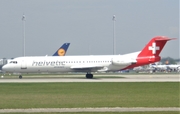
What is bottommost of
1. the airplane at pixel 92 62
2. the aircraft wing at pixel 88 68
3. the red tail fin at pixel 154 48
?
the aircraft wing at pixel 88 68

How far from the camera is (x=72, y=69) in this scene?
177 feet

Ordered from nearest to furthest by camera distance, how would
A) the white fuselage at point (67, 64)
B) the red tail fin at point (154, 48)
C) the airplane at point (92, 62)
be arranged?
the airplane at point (92, 62)
the red tail fin at point (154, 48)
the white fuselage at point (67, 64)

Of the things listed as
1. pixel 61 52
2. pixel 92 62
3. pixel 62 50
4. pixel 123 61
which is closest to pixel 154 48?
pixel 123 61

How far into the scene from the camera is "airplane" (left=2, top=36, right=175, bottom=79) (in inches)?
2078

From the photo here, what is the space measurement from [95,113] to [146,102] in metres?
4.96

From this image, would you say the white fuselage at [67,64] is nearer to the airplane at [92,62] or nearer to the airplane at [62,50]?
the airplane at [92,62]

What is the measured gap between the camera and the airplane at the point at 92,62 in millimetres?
52781

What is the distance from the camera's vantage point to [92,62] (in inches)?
2135

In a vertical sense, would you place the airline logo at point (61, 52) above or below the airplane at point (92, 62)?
above

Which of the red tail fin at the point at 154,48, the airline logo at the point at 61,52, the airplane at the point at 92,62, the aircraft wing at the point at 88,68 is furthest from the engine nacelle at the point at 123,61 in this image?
the airline logo at the point at 61,52

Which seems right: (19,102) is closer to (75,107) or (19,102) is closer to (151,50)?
(75,107)

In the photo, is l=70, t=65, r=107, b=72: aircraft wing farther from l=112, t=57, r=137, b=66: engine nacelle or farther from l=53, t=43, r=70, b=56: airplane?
l=53, t=43, r=70, b=56: airplane

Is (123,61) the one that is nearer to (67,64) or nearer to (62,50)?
(67,64)

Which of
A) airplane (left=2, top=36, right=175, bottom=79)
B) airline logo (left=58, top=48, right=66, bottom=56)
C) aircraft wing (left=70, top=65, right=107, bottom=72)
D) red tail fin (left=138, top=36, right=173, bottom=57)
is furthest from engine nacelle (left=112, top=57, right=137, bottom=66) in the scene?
airline logo (left=58, top=48, right=66, bottom=56)
